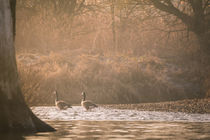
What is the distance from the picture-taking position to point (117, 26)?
2595cm

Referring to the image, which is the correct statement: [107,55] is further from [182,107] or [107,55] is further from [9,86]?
[9,86]

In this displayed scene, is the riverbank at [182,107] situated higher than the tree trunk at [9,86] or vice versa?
the tree trunk at [9,86]

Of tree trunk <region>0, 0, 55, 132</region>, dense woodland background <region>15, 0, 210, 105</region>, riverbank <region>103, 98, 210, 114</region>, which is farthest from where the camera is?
dense woodland background <region>15, 0, 210, 105</region>

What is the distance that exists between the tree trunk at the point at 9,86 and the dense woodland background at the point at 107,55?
8.86 metres

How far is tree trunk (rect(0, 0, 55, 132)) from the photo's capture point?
27.2 feet

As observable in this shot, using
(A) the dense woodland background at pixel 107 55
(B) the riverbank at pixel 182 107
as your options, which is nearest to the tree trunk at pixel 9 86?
(B) the riverbank at pixel 182 107

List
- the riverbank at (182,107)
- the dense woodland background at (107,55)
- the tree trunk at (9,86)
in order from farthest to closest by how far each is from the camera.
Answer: the dense woodland background at (107,55) < the riverbank at (182,107) < the tree trunk at (9,86)

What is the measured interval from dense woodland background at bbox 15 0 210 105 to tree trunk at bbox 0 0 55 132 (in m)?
8.86

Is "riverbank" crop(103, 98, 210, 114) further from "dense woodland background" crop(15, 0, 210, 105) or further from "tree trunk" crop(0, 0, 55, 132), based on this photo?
"tree trunk" crop(0, 0, 55, 132)

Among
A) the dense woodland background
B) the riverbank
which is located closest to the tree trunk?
the riverbank

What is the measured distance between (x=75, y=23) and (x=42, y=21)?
2961 mm

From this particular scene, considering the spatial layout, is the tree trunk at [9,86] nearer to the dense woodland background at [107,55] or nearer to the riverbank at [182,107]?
the riverbank at [182,107]

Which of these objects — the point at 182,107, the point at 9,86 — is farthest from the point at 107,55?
the point at 9,86

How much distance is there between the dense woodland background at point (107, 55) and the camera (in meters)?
21.0
